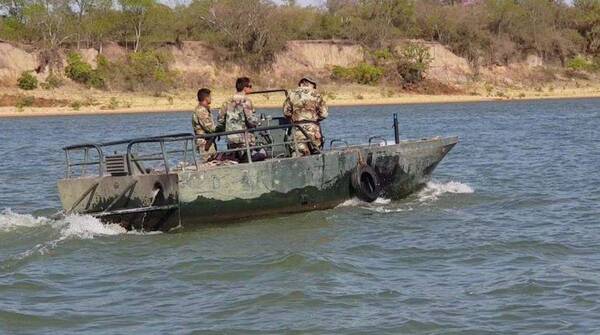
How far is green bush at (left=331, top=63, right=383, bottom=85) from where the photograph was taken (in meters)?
68.6

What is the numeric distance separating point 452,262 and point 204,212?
3.51 m

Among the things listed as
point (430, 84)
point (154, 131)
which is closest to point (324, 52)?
point (430, 84)

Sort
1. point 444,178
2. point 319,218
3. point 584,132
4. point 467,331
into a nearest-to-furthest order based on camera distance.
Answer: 1. point 467,331
2. point 319,218
3. point 444,178
4. point 584,132

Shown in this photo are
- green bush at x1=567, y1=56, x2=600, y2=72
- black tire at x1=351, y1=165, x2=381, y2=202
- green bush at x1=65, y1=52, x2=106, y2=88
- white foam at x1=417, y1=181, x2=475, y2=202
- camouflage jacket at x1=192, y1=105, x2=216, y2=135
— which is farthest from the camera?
green bush at x1=567, y1=56, x2=600, y2=72

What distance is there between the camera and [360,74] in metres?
68.9

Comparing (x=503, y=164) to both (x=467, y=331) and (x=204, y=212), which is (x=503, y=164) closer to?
(x=204, y=212)

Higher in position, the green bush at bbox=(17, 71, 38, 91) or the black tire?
the green bush at bbox=(17, 71, 38, 91)

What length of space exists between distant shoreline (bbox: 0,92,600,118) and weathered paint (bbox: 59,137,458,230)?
40153 millimetres

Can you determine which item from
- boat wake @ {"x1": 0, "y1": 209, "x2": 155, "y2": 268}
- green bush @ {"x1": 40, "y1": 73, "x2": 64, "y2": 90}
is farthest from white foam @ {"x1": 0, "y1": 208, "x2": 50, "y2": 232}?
green bush @ {"x1": 40, "y1": 73, "x2": 64, "y2": 90}

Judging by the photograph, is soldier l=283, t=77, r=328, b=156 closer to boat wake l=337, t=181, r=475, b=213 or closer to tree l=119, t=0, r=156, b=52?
boat wake l=337, t=181, r=475, b=213

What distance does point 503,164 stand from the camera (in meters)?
21.6

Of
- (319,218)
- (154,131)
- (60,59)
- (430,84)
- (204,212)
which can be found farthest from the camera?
(430,84)

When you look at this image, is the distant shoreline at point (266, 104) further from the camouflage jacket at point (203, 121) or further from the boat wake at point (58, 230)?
the boat wake at point (58, 230)

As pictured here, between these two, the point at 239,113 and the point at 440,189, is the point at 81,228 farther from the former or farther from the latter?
the point at 440,189
